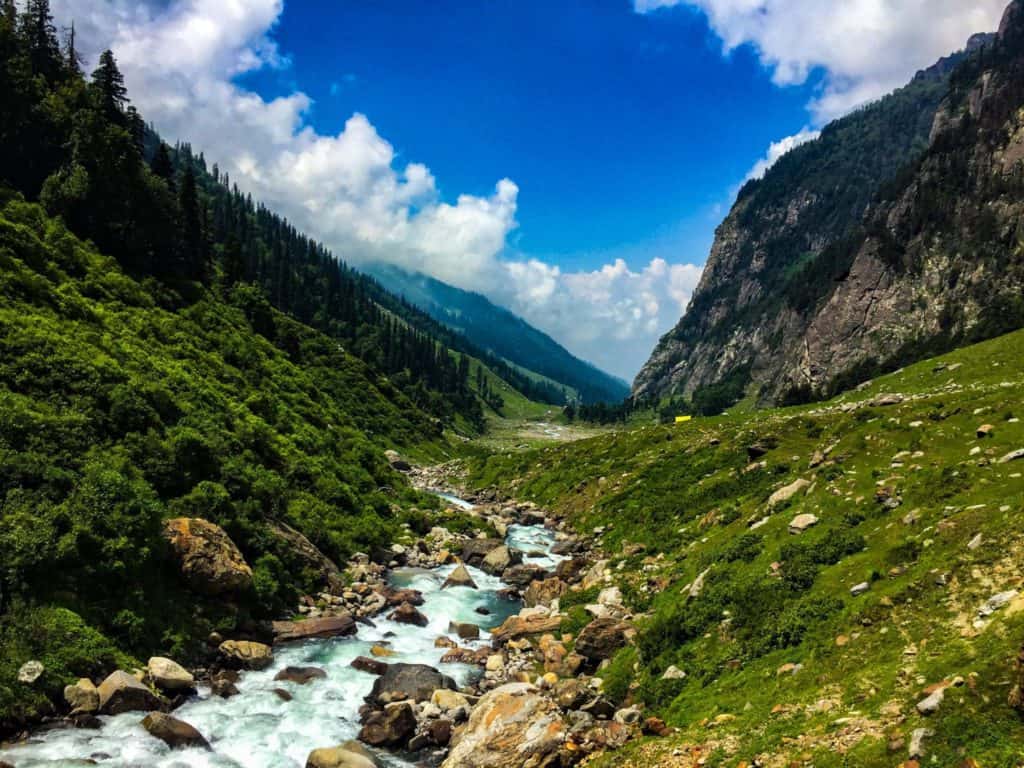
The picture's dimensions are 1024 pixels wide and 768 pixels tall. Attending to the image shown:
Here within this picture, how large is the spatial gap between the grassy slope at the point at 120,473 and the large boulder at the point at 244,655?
1.27m

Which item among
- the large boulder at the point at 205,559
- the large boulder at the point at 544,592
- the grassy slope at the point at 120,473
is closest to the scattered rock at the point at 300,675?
the grassy slope at the point at 120,473

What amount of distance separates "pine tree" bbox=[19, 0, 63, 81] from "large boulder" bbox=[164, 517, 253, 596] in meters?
85.6

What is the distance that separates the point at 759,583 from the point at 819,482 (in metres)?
9.32

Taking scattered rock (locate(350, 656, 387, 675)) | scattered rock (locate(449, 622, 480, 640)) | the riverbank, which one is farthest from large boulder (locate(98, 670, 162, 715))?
scattered rock (locate(449, 622, 480, 640))

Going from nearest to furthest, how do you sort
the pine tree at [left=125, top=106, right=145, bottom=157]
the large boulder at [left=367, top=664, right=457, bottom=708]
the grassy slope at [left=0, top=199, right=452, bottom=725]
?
1. the grassy slope at [left=0, top=199, right=452, bottom=725]
2. the large boulder at [left=367, top=664, right=457, bottom=708]
3. the pine tree at [left=125, top=106, right=145, bottom=157]

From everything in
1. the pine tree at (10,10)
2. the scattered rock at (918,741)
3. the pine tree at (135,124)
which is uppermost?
the pine tree at (10,10)

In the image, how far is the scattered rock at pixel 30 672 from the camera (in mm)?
16391

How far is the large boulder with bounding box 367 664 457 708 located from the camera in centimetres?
2022

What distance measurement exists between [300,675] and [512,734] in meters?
10.5

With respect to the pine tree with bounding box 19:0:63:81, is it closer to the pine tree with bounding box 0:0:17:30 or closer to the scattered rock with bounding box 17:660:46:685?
the pine tree with bounding box 0:0:17:30

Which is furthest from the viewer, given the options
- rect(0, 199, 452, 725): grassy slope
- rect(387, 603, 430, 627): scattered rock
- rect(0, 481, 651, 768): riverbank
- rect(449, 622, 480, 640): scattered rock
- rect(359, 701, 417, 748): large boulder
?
rect(387, 603, 430, 627): scattered rock

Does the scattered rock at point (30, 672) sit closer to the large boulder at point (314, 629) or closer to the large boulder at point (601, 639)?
the large boulder at point (314, 629)

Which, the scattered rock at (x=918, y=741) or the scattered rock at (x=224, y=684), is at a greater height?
the scattered rock at (x=918, y=741)

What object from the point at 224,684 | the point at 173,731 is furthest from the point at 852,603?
the point at 224,684
